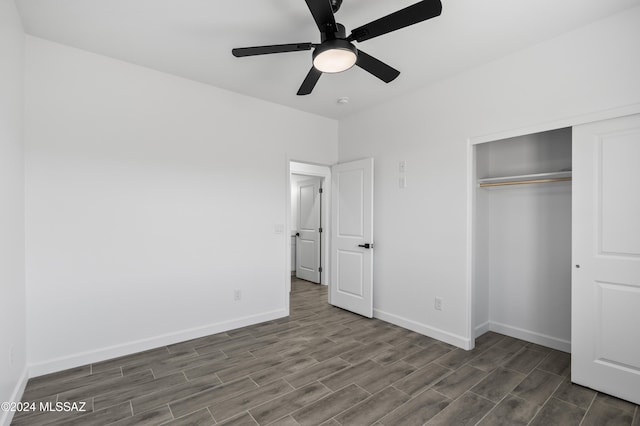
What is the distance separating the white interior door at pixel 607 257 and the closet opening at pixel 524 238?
55 cm

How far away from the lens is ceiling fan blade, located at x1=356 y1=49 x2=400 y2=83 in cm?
225

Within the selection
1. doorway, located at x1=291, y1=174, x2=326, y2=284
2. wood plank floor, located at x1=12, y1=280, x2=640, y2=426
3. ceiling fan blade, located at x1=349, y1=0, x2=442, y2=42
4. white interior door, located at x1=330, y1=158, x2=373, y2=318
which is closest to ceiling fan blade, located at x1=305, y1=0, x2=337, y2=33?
ceiling fan blade, located at x1=349, y1=0, x2=442, y2=42

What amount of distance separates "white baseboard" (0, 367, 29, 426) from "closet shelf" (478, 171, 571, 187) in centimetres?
437

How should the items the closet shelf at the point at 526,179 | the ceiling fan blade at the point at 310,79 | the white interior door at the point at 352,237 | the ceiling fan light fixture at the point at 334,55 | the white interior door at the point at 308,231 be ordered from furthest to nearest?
the white interior door at the point at 308,231, the white interior door at the point at 352,237, the closet shelf at the point at 526,179, the ceiling fan blade at the point at 310,79, the ceiling fan light fixture at the point at 334,55

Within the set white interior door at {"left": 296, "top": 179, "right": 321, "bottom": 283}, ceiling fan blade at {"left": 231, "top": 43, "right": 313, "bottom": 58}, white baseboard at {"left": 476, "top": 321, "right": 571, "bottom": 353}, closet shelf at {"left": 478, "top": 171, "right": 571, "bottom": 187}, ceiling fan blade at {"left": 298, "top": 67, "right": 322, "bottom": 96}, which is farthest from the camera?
white interior door at {"left": 296, "top": 179, "right": 321, "bottom": 283}

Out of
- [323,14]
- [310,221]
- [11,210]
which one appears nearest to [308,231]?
[310,221]

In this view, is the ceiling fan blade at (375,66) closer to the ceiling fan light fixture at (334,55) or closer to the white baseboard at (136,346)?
the ceiling fan light fixture at (334,55)

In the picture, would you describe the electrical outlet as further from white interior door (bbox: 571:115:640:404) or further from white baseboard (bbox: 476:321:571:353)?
white interior door (bbox: 571:115:640:404)

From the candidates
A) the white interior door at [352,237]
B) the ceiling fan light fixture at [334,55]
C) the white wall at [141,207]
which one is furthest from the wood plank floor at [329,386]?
the ceiling fan light fixture at [334,55]

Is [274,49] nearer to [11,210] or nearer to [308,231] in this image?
[11,210]

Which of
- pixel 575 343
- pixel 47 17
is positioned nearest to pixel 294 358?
pixel 575 343

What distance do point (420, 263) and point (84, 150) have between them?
362 cm

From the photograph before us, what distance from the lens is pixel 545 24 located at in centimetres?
247

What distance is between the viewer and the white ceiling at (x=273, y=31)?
7.45 ft
